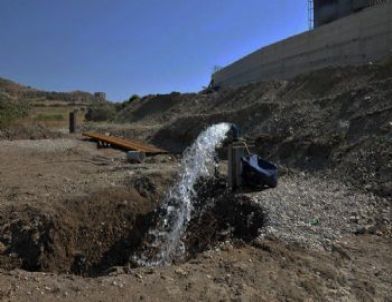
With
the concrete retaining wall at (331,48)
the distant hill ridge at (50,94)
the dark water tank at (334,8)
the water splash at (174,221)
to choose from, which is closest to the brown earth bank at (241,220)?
the water splash at (174,221)

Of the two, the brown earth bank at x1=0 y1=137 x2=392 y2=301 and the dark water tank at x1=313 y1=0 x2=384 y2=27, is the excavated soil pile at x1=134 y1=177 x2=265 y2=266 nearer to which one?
the brown earth bank at x1=0 y1=137 x2=392 y2=301

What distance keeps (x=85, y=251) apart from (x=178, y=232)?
179cm

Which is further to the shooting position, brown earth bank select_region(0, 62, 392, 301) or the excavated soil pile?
the excavated soil pile

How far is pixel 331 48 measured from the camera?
25.3m

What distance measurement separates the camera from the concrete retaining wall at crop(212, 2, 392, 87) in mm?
21766

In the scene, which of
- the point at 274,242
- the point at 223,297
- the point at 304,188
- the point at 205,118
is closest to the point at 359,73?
the point at 205,118

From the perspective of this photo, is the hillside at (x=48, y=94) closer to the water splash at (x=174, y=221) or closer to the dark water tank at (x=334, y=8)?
the dark water tank at (x=334, y=8)

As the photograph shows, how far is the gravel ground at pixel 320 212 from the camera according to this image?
8.55 m

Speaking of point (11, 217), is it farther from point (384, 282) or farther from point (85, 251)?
point (384, 282)

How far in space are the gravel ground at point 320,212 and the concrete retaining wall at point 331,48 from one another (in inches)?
457

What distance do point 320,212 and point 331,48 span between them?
17040 millimetres

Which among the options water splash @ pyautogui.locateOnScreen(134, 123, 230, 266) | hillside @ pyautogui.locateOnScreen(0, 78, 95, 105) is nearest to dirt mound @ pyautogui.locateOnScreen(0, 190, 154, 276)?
water splash @ pyautogui.locateOnScreen(134, 123, 230, 266)

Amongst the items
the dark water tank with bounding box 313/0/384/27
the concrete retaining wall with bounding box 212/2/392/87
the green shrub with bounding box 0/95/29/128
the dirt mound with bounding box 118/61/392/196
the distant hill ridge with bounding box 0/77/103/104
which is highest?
the distant hill ridge with bounding box 0/77/103/104

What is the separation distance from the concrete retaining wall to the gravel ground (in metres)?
11.6
